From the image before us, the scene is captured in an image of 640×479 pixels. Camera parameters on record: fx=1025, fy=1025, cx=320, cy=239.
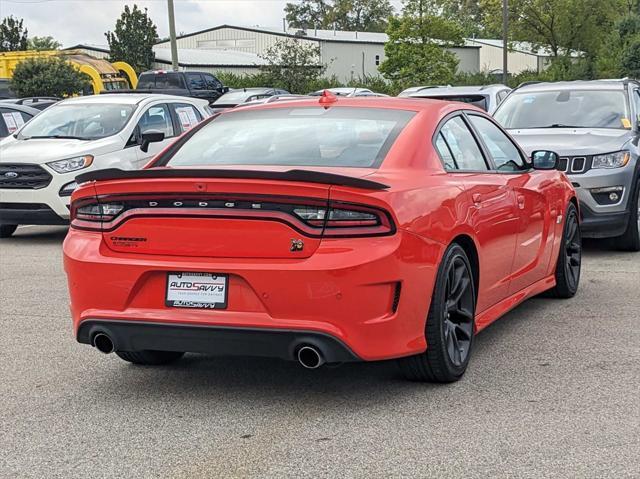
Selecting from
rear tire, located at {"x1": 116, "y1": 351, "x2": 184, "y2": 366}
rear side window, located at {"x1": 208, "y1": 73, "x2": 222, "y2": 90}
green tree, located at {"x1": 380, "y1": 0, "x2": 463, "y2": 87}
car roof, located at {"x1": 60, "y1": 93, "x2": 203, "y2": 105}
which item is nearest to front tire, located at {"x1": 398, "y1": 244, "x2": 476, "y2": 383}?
rear tire, located at {"x1": 116, "y1": 351, "x2": 184, "y2": 366}

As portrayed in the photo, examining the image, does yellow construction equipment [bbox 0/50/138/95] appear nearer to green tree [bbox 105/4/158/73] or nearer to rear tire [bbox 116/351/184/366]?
green tree [bbox 105/4/158/73]

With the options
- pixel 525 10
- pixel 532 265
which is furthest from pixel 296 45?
pixel 532 265

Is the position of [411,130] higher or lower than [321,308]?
higher

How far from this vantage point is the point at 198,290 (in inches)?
194

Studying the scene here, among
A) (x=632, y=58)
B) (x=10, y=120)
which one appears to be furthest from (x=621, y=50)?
(x=10, y=120)

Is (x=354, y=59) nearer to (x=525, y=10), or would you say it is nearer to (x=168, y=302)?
(x=525, y=10)

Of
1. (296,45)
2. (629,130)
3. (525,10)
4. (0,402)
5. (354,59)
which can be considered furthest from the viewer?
(354,59)

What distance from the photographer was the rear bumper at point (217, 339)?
4.80m

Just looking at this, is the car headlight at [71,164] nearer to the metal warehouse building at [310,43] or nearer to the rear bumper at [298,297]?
the rear bumper at [298,297]

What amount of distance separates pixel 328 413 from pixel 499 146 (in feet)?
8.66

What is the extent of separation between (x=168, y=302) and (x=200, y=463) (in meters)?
0.95

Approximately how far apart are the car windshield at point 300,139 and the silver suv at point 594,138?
176 inches

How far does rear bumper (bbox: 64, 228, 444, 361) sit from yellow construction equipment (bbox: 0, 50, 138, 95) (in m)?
31.2

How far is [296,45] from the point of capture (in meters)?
54.1
